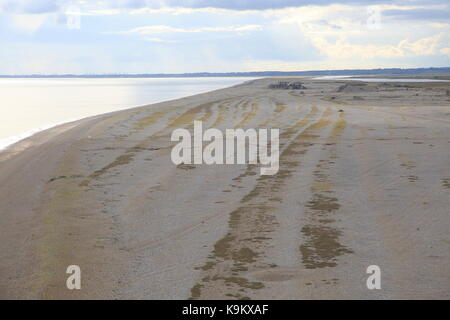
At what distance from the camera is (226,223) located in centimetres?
748

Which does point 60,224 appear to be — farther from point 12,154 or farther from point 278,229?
point 12,154

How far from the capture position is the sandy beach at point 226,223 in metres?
5.46

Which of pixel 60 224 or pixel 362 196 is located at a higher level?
pixel 362 196

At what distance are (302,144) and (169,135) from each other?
4.19 metres

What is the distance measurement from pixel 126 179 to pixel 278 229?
3.92m

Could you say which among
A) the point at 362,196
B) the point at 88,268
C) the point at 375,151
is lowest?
the point at 88,268

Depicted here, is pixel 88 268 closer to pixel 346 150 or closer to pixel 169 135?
pixel 346 150

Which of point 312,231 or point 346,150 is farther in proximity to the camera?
point 346,150

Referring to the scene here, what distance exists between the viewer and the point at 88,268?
231 inches

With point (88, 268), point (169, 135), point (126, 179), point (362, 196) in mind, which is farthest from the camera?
point (169, 135)

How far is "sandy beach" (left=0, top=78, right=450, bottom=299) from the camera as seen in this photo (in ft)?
17.9

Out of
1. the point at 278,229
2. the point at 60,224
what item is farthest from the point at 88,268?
the point at 278,229
